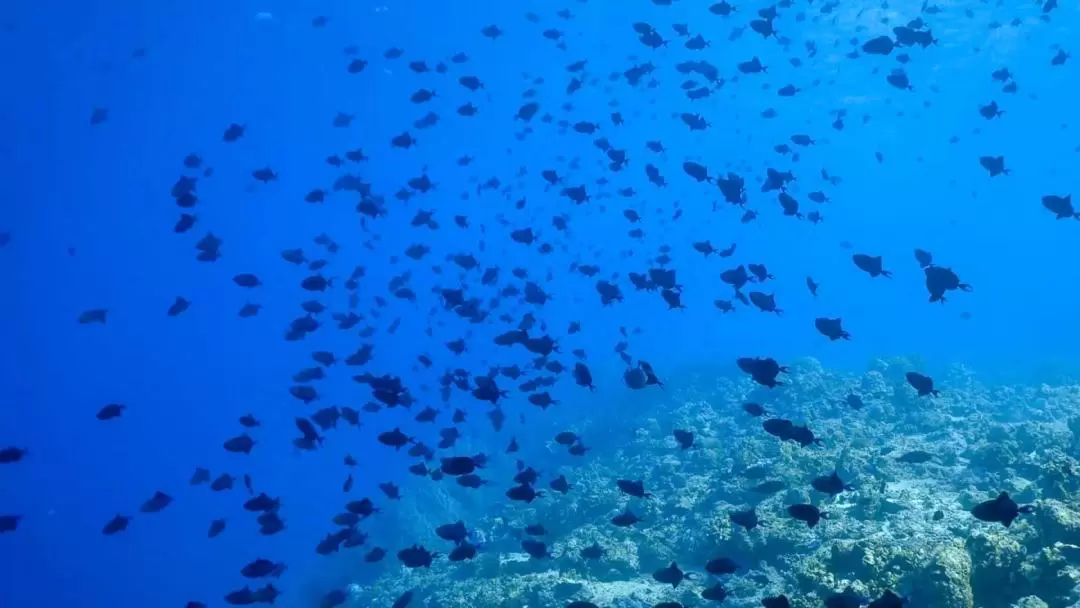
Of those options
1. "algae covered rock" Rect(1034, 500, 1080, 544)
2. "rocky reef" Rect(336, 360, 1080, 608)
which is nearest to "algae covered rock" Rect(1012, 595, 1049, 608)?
"rocky reef" Rect(336, 360, 1080, 608)

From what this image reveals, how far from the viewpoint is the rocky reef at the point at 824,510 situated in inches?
348

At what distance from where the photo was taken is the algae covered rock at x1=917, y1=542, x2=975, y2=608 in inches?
323

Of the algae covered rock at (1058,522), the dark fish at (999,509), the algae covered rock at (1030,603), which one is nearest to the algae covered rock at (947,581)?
the algae covered rock at (1030,603)

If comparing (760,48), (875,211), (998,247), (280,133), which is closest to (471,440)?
(760,48)

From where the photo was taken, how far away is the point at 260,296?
15700 centimetres

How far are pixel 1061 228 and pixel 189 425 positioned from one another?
598 feet

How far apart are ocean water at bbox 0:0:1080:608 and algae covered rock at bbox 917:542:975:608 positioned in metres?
0.64

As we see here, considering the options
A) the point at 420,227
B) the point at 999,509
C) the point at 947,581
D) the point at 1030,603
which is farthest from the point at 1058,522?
the point at 420,227

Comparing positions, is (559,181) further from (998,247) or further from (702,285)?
(998,247)

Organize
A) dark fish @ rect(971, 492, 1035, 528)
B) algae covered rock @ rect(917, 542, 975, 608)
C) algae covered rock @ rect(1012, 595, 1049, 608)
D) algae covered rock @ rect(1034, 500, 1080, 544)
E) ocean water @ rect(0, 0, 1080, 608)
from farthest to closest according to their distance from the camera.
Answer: ocean water @ rect(0, 0, 1080, 608) → algae covered rock @ rect(1034, 500, 1080, 544) → algae covered rock @ rect(917, 542, 975, 608) → algae covered rock @ rect(1012, 595, 1049, 608) → dark fish @ rect(971, 492, 1035, 528)

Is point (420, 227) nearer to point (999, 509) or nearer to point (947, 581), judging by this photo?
point (947, 581)

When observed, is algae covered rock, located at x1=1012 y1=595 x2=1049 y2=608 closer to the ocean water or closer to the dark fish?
the ocean water

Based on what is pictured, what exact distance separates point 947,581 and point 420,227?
70.7 m

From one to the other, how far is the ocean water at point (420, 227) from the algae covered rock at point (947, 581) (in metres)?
0.64
